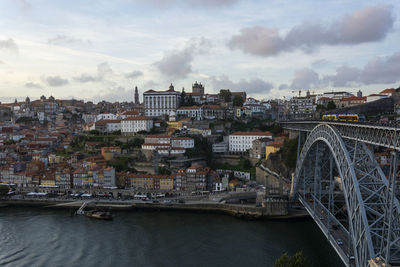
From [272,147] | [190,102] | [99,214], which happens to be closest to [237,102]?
[190,102]

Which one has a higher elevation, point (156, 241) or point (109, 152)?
point (109, 152)

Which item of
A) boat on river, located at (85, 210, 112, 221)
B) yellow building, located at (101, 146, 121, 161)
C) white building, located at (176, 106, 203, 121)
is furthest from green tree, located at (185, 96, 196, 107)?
boat on river, located at (85, 210, 112, 221)

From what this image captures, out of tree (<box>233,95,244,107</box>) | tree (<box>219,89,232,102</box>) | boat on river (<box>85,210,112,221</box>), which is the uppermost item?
tree (<box>219,89,232,102</box>)

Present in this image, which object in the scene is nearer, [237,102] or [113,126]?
[113,126]

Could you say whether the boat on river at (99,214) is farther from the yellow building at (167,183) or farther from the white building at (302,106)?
the white building at (302,106)

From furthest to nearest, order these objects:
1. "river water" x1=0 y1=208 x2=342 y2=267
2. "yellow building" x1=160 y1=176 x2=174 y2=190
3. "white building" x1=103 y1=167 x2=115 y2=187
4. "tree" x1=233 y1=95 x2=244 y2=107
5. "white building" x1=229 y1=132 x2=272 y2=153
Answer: "tree" x1=233 y1=95 x2=244 y2=107, "white building" x1=229 y1=132 x2=272 y2=153, "white building" x1=103 y1=167 x2=115 y2=187, "yellow building" x1=160 y1=176 x2=174 y2=190, "river water" x1=0 y1=208 x2=342 y2=267

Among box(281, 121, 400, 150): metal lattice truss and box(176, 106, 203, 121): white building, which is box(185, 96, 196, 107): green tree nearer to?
box(176, 106, 203, 121): white building

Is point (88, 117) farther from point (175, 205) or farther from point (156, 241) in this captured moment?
point (156, 241)
